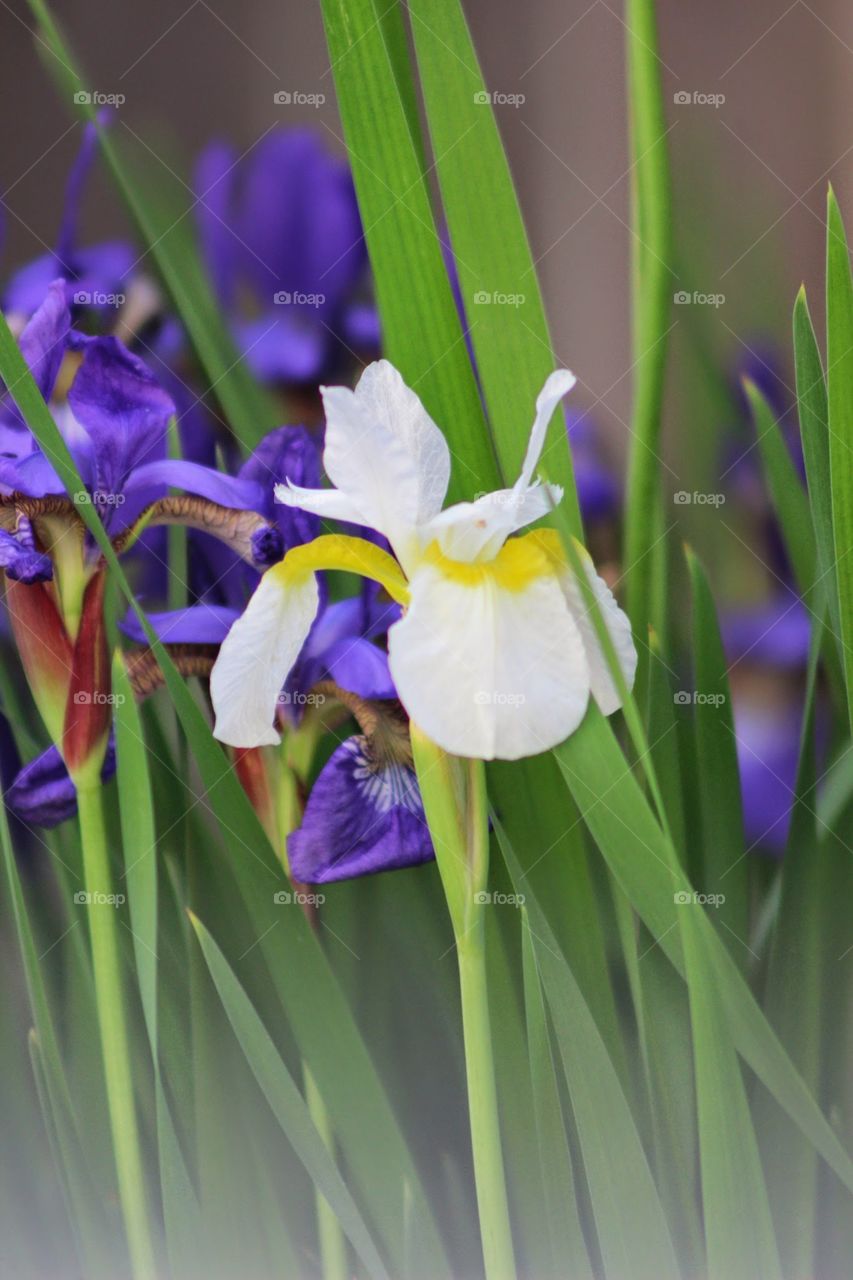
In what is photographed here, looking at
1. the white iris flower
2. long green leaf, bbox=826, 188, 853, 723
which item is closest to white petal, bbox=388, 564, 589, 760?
the white iris flower

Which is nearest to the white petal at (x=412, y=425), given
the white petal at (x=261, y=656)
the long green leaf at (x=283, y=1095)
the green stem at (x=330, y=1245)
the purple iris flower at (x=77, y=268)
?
the white petal at (x=261, y=656)

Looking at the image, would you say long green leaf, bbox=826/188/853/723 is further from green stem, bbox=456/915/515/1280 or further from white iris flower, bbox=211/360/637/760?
green stem, bbox=456/915/515/1280

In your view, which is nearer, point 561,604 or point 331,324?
point 561,604

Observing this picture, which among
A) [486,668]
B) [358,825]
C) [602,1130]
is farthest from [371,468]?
[602,1130]

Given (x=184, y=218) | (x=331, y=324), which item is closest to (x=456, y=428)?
(x=331, y=324)

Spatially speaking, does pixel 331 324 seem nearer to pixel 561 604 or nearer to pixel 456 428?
pixel 456 428

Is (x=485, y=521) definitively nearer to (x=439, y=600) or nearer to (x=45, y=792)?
(x=439, y=600)
